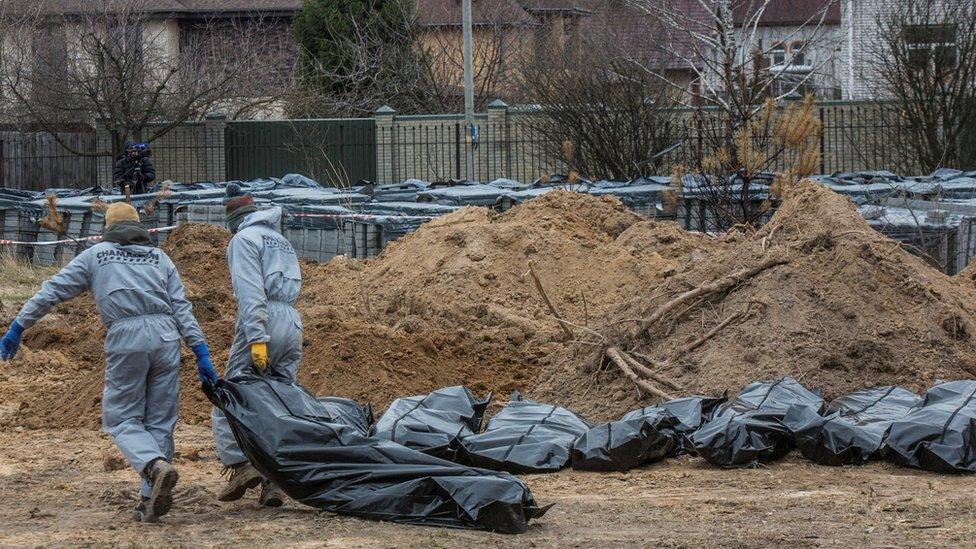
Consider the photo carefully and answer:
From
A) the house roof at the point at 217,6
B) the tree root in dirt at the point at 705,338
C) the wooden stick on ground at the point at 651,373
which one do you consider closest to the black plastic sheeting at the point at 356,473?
the wooden stick on ground at the point at 651,373

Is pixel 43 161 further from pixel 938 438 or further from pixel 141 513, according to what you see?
pixel 938 438

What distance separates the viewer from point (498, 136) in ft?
88.6

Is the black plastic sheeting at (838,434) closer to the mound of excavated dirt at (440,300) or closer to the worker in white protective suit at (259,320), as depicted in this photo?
the worker in white protective suit at (259,320)

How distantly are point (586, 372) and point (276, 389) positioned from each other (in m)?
3.44

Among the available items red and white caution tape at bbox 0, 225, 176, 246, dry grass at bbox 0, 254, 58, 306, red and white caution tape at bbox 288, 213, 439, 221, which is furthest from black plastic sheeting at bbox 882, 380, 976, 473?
red and white caution tape at bbox 0, 225, 176, 246

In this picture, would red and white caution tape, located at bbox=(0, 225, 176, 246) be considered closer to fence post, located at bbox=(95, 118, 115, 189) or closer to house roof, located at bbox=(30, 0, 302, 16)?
fence post, located at bbox=(95, 118, 115, 189)

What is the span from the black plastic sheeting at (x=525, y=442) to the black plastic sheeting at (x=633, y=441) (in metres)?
0.14

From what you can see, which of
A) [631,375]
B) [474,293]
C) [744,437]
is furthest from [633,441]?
[474,293]

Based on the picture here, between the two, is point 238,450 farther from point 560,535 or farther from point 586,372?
point 586,372

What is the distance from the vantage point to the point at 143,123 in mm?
26844

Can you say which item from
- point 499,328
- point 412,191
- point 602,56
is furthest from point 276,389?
point 602,56

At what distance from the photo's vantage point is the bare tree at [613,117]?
2239 cm

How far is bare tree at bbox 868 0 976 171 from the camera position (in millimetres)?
22578

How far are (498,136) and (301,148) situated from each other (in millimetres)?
4629
